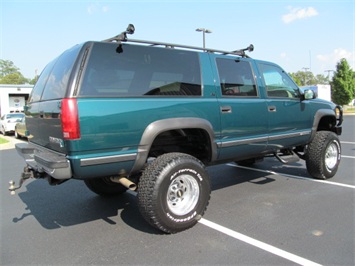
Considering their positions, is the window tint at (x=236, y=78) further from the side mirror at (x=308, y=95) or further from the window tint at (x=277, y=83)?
the side mirror at (x=308, y=95)

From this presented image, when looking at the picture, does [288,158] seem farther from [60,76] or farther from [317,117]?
[60,76]

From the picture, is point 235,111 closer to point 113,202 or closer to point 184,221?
point 184,221

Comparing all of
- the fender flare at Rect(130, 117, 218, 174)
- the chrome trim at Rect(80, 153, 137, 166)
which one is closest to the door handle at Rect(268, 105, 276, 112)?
the fender flare at Rect(130, 117, 218, 174)

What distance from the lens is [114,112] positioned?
3.13 meters

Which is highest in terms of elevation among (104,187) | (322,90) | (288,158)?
(322,90)

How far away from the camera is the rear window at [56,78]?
3.32 metres

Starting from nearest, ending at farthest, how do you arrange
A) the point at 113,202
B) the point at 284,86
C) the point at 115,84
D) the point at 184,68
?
1. the point at 115,84
2. the point at 184,68
3. the point at 113,202
4. the point at 284,86

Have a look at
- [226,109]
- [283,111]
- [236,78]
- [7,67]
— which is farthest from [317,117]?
[7,67]

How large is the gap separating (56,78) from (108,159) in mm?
1265

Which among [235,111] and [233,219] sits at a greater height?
[235,111]

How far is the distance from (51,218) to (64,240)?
0.83 metres

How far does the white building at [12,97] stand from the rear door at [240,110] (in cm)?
2884

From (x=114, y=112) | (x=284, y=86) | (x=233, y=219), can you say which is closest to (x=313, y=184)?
(x=284, y=86)

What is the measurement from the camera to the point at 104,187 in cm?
483
